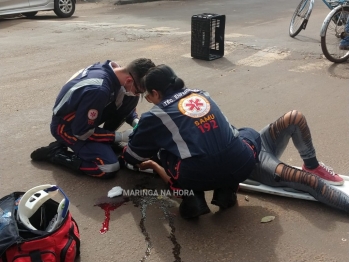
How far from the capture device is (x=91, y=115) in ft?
11.6

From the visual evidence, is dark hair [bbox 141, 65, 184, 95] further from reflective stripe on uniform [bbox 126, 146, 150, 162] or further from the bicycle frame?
the bicycle frame

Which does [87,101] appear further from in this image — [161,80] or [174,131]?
[174,131]

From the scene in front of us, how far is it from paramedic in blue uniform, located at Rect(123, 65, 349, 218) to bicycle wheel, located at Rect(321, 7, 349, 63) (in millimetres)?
4301

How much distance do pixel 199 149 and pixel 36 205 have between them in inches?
41.5

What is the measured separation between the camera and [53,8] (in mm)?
11852

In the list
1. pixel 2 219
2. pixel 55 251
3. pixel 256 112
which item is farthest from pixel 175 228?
pixel 256 112

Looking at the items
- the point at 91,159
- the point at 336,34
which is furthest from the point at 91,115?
the point at 336,34

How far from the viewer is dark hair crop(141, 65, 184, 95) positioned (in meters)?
2.96

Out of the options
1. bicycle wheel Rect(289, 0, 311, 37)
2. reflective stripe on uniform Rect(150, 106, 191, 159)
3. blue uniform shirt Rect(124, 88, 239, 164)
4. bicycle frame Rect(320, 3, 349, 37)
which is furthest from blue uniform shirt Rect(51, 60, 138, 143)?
bicycle wheel Rect(289, 0, 311, 37)

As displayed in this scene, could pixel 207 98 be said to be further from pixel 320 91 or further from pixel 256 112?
pixel 320 91

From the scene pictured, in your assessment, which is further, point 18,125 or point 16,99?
point 16,99

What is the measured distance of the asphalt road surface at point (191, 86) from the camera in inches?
114

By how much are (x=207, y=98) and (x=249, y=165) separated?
54 centimetres

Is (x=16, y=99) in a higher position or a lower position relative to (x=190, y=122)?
lower
